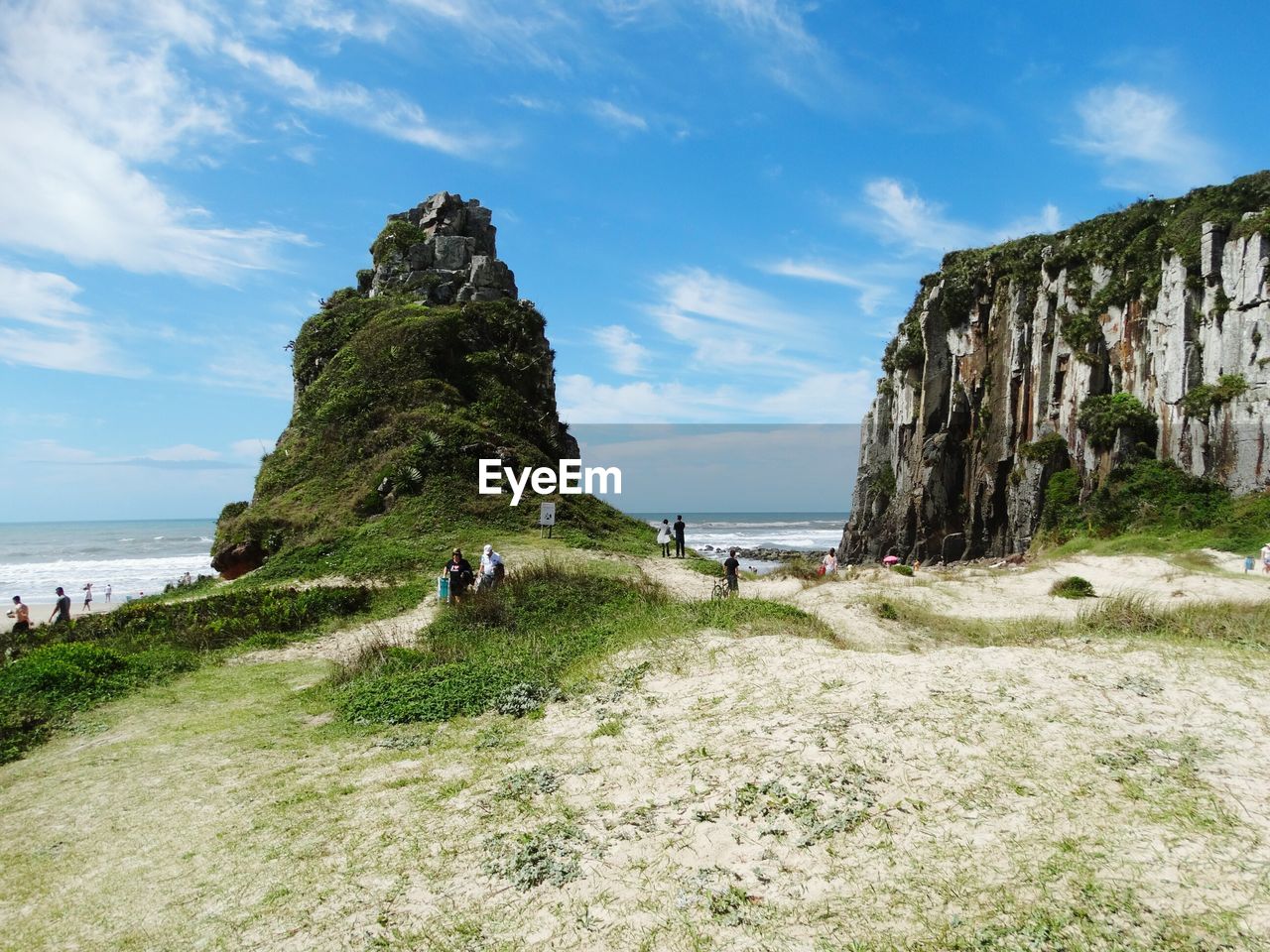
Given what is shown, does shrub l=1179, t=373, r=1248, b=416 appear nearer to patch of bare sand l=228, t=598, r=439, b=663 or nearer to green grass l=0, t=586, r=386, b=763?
patch of bare sand l=228, t=598, r=439, b=663

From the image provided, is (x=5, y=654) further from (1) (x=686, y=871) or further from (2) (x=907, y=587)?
(2) (x=907, y=587)

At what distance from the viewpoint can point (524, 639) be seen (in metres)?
13.2

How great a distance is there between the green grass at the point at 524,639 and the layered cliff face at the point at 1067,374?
26.7 metres

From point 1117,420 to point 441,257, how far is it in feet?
117

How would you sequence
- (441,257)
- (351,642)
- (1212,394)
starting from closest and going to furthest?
1. (351,642)
2. (1212,394)
3. (441,257)

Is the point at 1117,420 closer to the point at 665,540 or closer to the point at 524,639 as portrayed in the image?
the point at 665,540

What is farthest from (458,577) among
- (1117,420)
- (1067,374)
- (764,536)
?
(764,536)

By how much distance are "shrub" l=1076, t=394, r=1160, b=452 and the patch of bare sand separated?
105ft

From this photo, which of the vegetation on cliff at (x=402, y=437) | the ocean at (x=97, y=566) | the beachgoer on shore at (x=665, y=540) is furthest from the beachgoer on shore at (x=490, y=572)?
the ocean at (x=97, y=566)

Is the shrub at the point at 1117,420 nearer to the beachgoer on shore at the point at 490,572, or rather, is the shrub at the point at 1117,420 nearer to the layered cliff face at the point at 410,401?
the layered cliff face at the point at 410,401

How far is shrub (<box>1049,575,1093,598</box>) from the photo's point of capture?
19.2m

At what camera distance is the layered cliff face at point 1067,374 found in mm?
29281

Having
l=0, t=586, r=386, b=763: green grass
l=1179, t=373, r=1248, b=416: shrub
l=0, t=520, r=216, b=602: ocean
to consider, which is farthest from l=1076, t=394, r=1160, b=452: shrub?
l=0, t=520, r=216, b=602: ocean

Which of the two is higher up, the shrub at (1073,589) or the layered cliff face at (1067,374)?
the layered cliff face at (1067,374)
